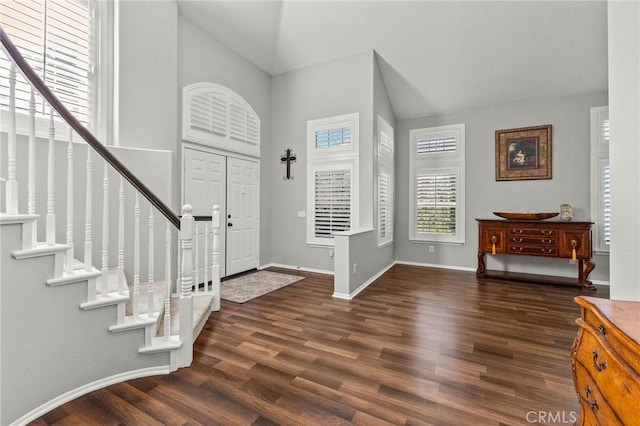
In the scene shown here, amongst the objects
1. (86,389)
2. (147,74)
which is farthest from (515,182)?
(86,389)

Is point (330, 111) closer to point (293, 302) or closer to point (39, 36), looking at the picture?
point (293, 302)

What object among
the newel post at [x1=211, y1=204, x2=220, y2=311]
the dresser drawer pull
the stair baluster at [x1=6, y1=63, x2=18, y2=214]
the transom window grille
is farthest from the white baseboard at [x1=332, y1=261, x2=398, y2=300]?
the stair baluster at [x1=6, y1=63, x2=18, y2=214]

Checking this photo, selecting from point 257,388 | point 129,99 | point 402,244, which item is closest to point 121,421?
point 257,388

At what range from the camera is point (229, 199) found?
480 centimetres

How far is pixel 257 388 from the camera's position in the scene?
6.42 ft

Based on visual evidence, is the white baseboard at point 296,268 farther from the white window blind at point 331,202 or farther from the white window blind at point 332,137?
the white window blind at point 332,137

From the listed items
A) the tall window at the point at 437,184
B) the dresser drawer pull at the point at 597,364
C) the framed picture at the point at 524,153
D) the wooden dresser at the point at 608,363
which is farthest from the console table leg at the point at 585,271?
the dresser drawer pull at the point at 597,364

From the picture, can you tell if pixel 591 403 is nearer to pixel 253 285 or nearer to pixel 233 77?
pixel 253 285

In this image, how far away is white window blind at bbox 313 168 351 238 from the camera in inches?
197

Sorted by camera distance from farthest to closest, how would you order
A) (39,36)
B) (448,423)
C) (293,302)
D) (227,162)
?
(227,162) < (293,302) < (39,36) < (448,423)

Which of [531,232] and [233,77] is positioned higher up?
[233,77]

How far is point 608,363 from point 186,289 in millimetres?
2362

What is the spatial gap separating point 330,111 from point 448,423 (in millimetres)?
4609

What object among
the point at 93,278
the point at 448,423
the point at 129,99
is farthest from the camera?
the point at 129,99
